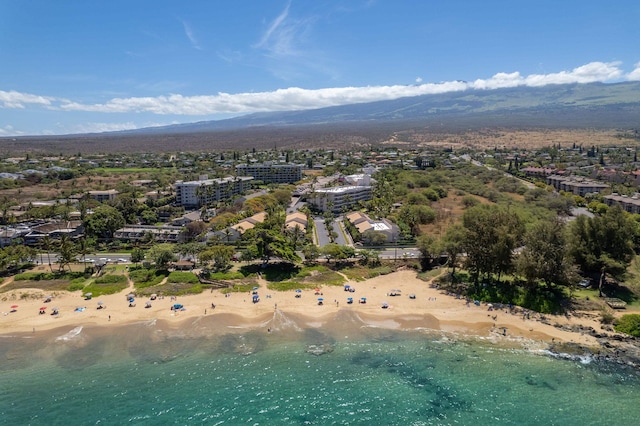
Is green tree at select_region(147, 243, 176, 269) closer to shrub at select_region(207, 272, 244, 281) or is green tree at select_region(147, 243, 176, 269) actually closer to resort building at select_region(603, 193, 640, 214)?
shrub at select_region(207, 272, 244, 281)

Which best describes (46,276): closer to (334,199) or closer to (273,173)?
(334,199)

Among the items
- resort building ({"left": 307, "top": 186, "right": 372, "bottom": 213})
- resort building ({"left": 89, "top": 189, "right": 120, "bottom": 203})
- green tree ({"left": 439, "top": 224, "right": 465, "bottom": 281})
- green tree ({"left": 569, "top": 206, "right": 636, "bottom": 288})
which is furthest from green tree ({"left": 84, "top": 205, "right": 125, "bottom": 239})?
green tree ({"left": 569, "top": 206, "right": 636, "bottom": 288})

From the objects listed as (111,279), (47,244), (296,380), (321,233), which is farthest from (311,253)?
(47,244)

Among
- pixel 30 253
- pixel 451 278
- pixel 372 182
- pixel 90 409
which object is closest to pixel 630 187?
pixel 372 182

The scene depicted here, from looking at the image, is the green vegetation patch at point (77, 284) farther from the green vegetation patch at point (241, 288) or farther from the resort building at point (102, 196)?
the resort building at point (102, 196)

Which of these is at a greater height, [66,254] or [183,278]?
[66,254]
